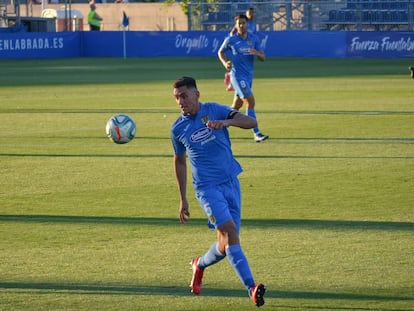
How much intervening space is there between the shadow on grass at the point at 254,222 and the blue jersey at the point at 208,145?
3224 millimetres

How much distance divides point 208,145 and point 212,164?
16 centimetres

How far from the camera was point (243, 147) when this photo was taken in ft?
61.5

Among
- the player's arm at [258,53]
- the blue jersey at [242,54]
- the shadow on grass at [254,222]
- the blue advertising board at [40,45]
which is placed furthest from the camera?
the blue advertising board at [40,45]

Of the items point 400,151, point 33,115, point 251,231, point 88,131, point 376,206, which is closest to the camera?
point 251,231

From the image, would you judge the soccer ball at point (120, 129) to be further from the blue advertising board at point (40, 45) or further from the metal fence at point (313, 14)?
the metal fence at point (313, 14)

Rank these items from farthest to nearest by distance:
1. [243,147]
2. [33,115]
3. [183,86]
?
1. [33,115]
2. [243,147]
3. [183,86]

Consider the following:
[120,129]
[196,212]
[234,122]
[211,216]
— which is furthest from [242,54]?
[211,216]

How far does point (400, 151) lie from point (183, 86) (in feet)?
32.8

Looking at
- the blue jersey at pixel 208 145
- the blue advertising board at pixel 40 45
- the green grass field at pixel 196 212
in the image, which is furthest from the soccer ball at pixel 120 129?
the blue advertising board at pixel 40 45

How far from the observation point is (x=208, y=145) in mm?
8453

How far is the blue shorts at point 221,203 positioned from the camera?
8.20 meters

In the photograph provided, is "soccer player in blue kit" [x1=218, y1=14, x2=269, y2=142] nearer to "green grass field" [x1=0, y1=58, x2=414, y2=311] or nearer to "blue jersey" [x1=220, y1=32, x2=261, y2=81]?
"blue jersey" [x1=220, y1=32, x2=261, y2=81]

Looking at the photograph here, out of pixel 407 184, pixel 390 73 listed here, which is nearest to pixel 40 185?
pixel 407 184

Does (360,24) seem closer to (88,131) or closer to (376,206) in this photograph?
(88,131)
